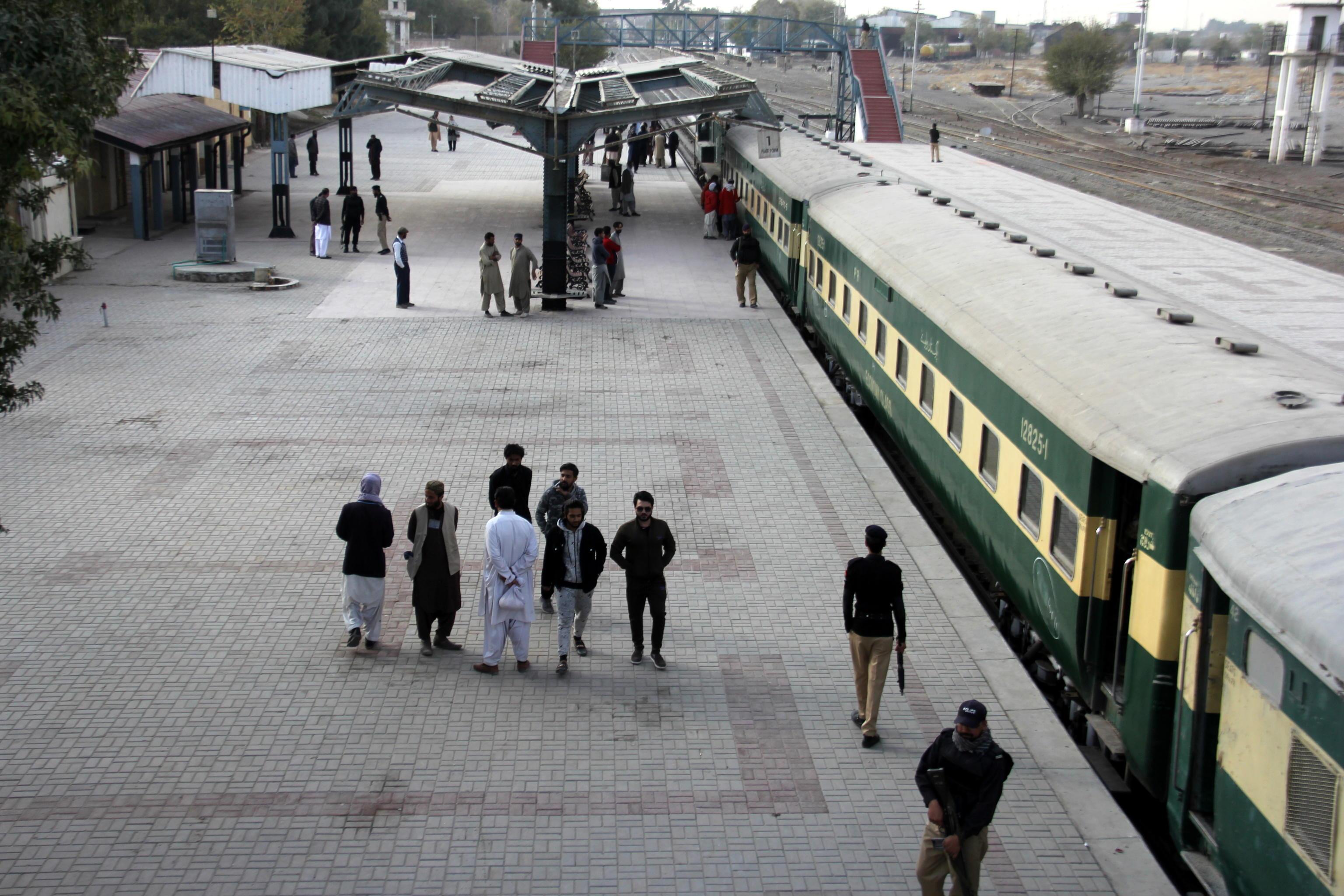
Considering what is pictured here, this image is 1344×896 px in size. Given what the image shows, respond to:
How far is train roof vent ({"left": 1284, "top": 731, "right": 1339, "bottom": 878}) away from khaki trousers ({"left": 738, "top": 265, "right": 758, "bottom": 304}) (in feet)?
62.1

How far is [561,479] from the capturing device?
1050 centimetres

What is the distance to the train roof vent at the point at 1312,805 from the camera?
220 inches

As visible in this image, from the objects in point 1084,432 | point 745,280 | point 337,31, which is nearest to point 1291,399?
point 1084,432

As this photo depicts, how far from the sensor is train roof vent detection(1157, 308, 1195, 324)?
992 cm

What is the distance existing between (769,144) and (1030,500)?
18.4 m

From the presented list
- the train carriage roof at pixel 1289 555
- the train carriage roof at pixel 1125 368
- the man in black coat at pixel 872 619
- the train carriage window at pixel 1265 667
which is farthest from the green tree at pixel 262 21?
the train carriage window at pixel 1265 667

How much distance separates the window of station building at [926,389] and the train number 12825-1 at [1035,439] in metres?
3.24

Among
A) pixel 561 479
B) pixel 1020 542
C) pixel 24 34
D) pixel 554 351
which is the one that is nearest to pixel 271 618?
pixel 561 479

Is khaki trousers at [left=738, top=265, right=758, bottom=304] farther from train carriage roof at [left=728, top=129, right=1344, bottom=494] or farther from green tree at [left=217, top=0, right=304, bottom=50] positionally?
green tree at [left=217, top=0, right=304, bottom=50]

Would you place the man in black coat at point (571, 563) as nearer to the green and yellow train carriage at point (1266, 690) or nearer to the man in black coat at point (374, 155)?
the green and yellow train carriage at point (1266, 690)

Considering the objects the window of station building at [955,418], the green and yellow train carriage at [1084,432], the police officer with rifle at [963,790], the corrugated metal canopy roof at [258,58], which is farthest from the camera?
the corrugated metal canopy roof at [258,58]

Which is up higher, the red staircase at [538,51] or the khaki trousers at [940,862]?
the red staircase at [538,51]

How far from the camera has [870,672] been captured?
913 cm

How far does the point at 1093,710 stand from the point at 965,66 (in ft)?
537
